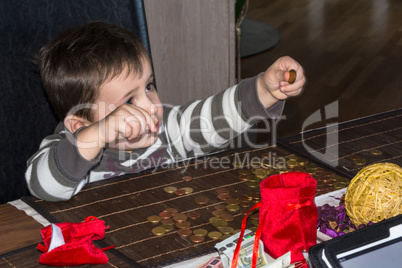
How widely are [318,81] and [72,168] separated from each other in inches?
108

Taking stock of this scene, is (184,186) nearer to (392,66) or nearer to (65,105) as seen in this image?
(65,105)

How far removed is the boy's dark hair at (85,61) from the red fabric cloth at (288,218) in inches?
23.0

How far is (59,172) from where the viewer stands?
4.24 ft

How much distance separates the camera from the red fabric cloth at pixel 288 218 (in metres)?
0.96

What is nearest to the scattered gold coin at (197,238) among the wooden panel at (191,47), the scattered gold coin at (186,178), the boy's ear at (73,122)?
the scattered gold coin at (186,178)

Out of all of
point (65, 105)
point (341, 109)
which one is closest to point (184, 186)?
point (65, 105)

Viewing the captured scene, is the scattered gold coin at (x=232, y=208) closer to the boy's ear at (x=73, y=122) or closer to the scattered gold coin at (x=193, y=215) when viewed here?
the scattered gold coin at (x=193, y=215)

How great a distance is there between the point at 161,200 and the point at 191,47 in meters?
1.57

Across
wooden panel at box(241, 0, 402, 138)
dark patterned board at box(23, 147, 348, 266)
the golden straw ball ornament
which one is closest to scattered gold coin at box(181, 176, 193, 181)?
dark patterned board at box(23, 147, 348, 266)

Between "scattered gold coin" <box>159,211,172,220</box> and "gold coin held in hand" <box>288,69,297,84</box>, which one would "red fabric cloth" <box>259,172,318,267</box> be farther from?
"gold coin held in hand" <box>288,69,297,84</box>

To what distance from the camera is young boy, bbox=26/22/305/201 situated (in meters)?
1.30

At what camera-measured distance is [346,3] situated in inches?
231

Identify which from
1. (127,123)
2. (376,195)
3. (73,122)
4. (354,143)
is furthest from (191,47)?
(376,195)

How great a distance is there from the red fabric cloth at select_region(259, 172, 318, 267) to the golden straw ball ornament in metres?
0.07
